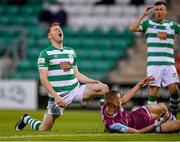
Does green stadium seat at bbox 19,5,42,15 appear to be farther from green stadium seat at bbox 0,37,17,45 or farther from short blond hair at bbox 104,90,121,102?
short blond hair at bbox 104,90,121,102

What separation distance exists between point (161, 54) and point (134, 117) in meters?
3.01

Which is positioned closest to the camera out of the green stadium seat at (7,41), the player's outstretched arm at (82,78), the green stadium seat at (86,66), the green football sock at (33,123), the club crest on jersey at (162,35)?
the player's outstretched arm at (82,78)

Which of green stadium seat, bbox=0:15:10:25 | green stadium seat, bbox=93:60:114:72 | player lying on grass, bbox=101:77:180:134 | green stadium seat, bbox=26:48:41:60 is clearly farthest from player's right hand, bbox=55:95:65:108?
green stadium seat, bbox=0:15:10:25

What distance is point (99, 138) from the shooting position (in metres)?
11.5

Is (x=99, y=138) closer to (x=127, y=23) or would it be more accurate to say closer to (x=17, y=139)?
(x=17, y=139)

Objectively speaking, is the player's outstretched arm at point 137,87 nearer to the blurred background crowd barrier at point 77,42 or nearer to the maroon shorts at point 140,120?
the maroon shorts at point 140,120

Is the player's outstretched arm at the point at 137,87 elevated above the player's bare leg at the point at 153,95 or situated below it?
above

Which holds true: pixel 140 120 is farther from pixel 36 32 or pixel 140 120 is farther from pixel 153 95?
pixel 36 32

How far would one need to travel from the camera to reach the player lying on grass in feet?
39.7

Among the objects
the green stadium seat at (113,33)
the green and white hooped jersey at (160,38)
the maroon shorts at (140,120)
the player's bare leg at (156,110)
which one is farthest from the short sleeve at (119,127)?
the green stadium seat at (113,33)

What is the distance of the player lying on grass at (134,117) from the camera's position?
39.7ft

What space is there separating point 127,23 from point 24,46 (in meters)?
3.44

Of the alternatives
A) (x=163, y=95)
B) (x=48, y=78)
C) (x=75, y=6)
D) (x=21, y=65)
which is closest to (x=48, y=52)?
(x=48, y=78)

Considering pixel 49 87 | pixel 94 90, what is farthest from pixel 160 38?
pixel 49 87
